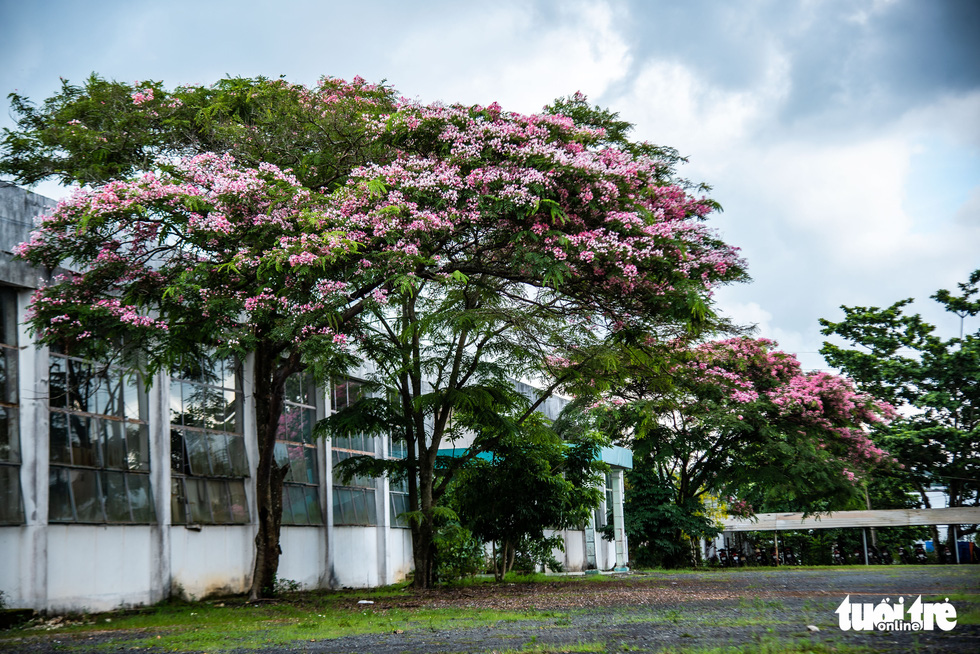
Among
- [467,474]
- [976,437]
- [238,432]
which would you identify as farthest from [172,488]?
[976,437]

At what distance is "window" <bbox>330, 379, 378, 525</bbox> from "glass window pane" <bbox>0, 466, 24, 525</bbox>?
901cm

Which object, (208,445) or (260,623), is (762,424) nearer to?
(208,445)

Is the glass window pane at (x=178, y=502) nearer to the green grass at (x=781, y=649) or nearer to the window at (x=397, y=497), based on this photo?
the window at (x=397, y=497)

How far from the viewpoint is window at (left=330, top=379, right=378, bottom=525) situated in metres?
22.0

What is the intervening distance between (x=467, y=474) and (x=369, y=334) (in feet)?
12.7

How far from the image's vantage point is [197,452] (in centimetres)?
1741

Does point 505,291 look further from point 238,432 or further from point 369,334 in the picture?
point 238,432

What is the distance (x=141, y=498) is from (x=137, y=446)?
893 mm

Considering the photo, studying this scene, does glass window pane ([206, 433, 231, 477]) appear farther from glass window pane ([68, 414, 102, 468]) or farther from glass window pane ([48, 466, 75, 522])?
glass window pane ([48, 466, 75, 522])

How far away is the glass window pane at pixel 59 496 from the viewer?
44.9 feet

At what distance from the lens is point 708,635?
7.77 meters

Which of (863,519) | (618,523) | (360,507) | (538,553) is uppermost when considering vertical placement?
(360,507)

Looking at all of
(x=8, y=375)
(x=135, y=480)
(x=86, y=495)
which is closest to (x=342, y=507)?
(x=135, y=480)

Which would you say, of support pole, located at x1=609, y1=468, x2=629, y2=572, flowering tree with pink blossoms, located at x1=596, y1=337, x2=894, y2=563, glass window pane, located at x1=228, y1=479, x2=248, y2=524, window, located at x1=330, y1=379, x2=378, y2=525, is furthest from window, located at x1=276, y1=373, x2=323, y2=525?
support pole, located at x1=609, y1=468, x2=629, y2=572
